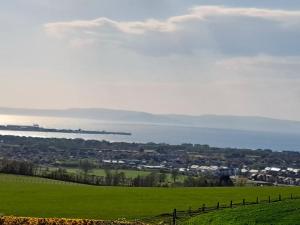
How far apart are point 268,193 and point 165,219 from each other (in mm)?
23265

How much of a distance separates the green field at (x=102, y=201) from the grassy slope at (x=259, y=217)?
722 centimetres

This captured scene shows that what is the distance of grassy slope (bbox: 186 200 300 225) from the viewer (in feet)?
90.2

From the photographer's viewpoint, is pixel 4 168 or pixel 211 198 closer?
pixel 211 198

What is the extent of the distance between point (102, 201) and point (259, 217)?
2092 centimetres

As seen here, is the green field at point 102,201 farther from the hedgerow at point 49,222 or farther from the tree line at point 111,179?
the tree line at point 111,179

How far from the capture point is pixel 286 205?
109 feet

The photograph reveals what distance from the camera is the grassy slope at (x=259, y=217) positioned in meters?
27.5

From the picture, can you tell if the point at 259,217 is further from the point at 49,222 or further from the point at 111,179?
the point at 111,179

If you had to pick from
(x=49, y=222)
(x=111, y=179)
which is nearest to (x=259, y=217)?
(x=49, y=222)

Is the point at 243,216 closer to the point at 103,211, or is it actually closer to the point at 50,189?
the point at 103,211

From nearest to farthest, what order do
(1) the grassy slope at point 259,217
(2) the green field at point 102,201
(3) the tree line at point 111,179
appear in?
1. (1) the grassy slope at point 259,217
2. (2) the green field at point 102,201
3. (3) the tree line at point 111,179

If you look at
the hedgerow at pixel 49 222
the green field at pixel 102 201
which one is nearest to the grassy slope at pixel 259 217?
the hedgerow at pixel 49 222

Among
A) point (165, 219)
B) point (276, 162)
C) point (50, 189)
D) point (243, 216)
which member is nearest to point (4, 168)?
point (50, 189)

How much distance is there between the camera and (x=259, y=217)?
2844 cm
